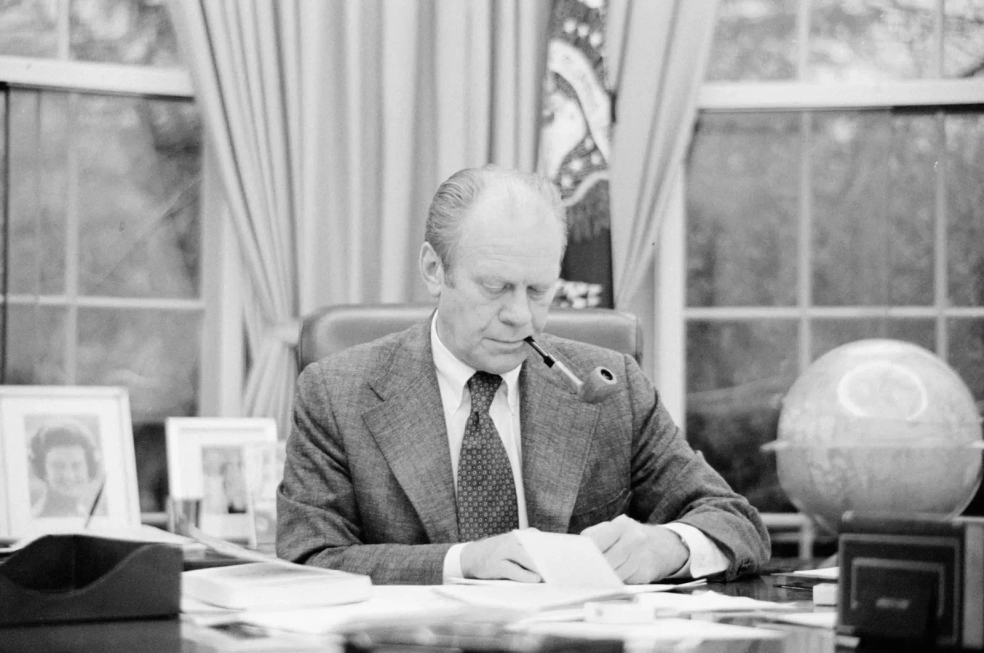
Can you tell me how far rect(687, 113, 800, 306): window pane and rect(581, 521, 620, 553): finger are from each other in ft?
5.58

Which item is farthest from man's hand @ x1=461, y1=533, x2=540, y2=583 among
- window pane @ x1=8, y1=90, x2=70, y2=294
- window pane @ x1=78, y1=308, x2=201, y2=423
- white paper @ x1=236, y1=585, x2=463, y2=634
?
window pane @ x1=8, y1=90, x2=70, y2=294

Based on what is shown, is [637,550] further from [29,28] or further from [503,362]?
[29,28]

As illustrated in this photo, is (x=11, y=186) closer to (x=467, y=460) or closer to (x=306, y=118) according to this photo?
(x=306, y=118)

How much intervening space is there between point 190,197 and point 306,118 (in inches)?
16.1

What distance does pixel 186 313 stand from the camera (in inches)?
131

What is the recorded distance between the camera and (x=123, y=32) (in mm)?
3281

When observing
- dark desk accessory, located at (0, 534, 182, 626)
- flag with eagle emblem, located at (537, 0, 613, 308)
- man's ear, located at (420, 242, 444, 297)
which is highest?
flag with eagle emblem, located at (537, 0, 613, 308)

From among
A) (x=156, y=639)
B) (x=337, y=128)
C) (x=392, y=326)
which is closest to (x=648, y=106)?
(x=337, y=128)

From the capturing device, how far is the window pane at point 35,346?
314 centimetres

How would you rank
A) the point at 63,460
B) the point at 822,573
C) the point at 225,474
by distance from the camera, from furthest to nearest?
the point at 225,474 → the point at 63,460 → the point at 822,573

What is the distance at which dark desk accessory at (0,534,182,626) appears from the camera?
47.9 inches

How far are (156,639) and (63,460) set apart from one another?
1.51 m

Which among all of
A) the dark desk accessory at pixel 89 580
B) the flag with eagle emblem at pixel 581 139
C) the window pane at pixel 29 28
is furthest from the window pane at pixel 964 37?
the dark desk accessory at pixel 89 580

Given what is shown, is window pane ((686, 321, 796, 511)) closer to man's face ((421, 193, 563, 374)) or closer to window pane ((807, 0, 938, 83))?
window pane ((807, 0, 938, 83))
